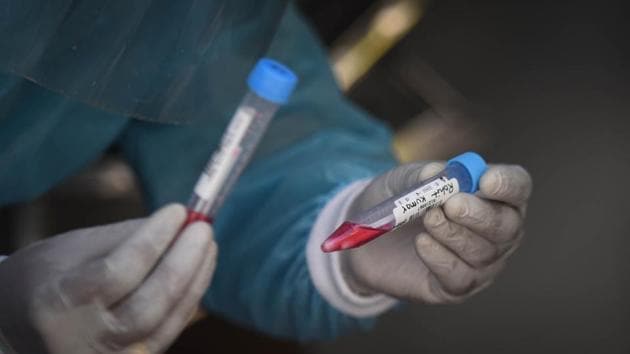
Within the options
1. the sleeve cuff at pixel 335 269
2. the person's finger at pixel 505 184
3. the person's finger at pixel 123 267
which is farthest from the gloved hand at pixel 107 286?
the person's finger at pixel 505 184

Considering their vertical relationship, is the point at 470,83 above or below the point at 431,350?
above

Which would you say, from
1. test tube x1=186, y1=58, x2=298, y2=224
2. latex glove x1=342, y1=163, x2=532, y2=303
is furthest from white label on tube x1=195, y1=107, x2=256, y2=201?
latex glove x1=342, y1=163, x2=532, y2=303

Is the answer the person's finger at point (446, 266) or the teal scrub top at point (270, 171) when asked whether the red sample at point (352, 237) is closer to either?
the person's finger at point (446, 266)

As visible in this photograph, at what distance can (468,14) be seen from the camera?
1036 mm

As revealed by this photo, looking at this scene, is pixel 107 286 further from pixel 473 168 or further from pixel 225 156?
pixel 473 168

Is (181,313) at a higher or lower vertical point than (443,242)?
lower

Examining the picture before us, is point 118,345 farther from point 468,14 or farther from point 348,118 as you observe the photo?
point 468,14

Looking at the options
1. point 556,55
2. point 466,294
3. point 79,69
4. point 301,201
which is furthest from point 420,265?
point 556,55

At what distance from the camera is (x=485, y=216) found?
0.50 m

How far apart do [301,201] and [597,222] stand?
0.99ft

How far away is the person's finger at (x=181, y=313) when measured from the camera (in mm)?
567

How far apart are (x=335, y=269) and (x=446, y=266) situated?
117 millimetres

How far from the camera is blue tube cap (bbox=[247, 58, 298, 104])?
0.59 meters

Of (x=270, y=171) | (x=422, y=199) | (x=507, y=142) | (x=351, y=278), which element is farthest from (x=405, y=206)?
(x=507, y=142)
